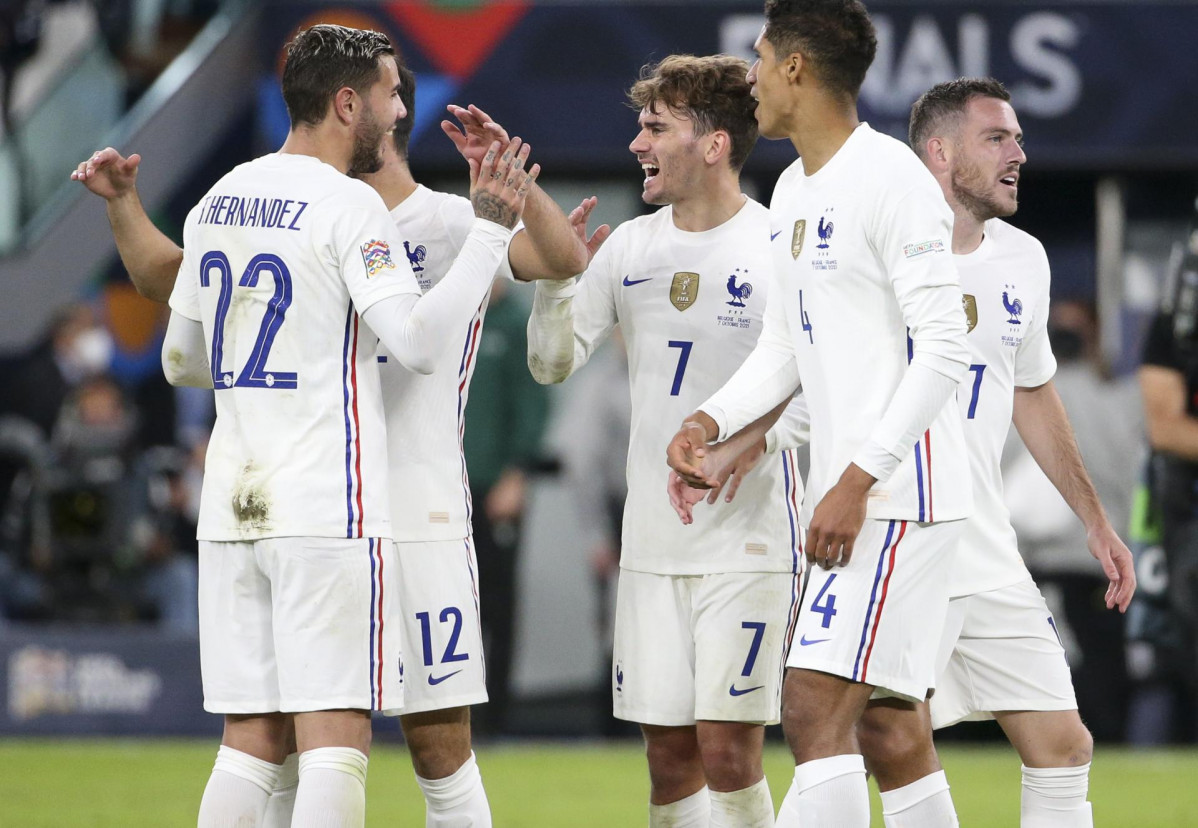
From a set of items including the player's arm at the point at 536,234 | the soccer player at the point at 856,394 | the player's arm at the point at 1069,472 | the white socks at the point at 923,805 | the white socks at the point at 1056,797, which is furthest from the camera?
the player's arm at the point at 1069,472

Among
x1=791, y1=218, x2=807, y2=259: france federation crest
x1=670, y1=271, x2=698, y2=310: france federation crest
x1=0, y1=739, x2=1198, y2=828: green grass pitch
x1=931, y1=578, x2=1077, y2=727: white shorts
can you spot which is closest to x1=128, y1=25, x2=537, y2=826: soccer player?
x1=791, y1=218, x2=807, y2=259: france federation crest

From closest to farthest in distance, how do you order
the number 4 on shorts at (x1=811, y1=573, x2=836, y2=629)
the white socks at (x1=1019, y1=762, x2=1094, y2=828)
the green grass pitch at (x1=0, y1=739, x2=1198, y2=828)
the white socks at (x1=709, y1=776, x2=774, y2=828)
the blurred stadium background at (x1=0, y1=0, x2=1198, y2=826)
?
the number 4 on shorts at (x1=811, y1=573, x2=836, y2=629), the white socks at (x1=1019, y1=762, x2=1094, y2=828), the white socks at (x1=709, y1=776, x2=774, y2=828), the green grass pitch at (x1=0, y1=739, x2=1198, y2=828), the blurred stadium background at (x1=0, y1=0, x2=1198, y2=826)

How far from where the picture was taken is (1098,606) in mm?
10680

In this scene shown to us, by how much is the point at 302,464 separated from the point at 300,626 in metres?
0.42

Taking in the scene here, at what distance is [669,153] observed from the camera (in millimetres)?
5422

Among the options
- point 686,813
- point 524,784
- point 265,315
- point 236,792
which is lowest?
point 524,784

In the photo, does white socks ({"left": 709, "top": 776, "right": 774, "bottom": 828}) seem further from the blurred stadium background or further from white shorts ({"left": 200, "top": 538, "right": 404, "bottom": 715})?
the blurred stadium background

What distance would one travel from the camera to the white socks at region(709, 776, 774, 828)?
5180 millimetres

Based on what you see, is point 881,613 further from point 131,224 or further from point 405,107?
point 131,224

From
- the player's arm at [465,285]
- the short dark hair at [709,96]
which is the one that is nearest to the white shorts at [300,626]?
the player's arm at [465,285]

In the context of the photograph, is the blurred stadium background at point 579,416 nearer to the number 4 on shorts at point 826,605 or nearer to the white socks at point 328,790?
the white socks at point 328,790

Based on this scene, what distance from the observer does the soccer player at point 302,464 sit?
4.45m

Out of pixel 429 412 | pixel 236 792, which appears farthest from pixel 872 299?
pixel 236 792

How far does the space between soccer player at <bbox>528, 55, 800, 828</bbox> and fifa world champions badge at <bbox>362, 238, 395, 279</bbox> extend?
915 millimetres
